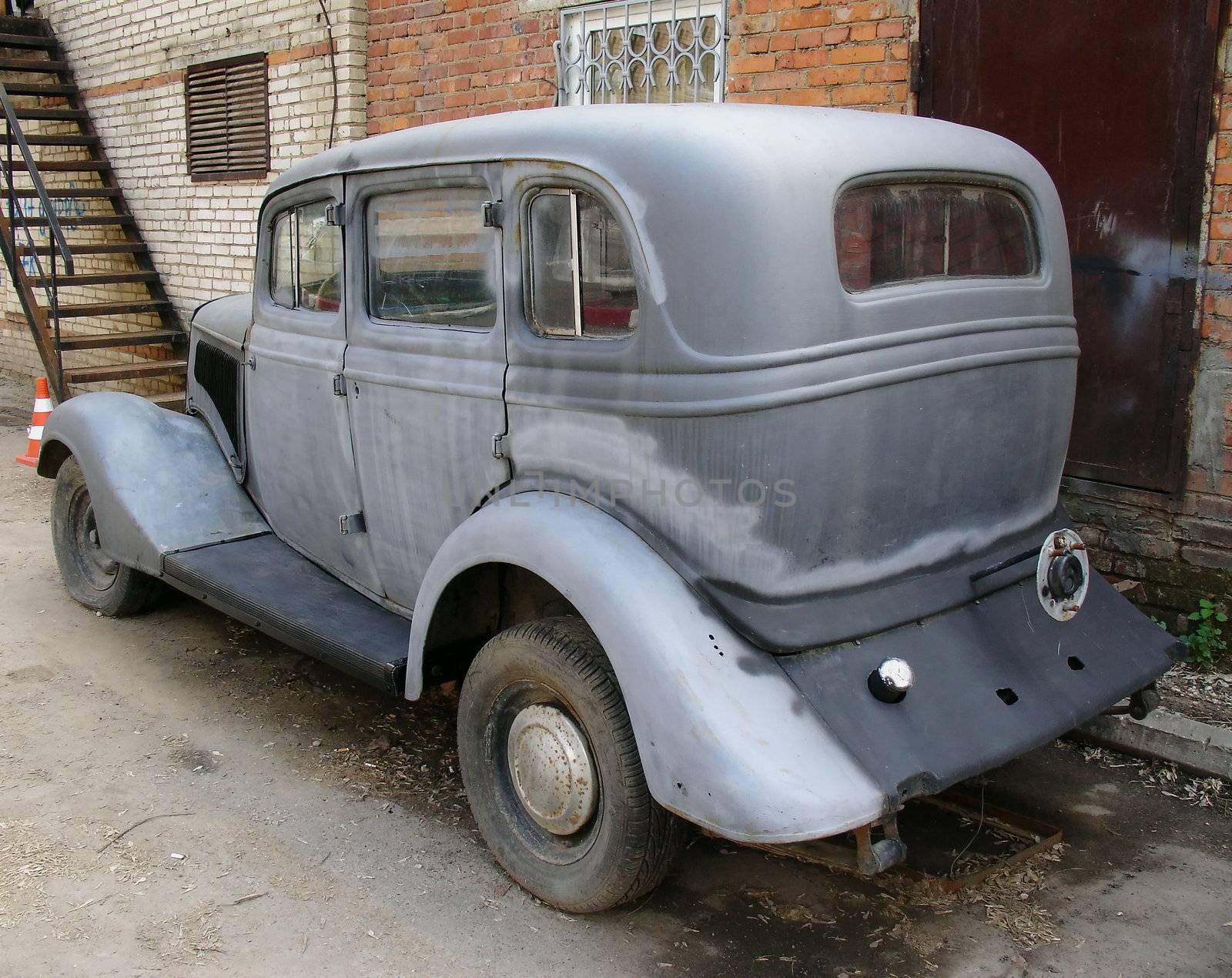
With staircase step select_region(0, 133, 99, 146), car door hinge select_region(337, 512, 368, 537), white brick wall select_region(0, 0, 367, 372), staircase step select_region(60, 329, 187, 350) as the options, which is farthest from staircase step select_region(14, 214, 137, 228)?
car door hinge select_region(337, 512, 368, 537)

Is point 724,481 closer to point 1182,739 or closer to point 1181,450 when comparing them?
point 1182,739

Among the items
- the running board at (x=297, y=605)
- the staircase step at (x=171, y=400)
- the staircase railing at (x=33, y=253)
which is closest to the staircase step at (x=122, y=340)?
the staircase railing at (x=33, y=253)

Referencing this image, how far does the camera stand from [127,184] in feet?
33.9

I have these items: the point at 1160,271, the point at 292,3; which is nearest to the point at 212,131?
the point at 292,3

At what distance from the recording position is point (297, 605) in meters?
3.86

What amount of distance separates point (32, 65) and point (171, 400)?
3.71 m

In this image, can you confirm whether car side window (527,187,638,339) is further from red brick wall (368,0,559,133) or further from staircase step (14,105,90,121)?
staircase step (14,105,90,121)

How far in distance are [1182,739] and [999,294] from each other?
69.6 inches

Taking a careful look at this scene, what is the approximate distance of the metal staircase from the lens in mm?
8922

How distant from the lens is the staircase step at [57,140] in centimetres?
973

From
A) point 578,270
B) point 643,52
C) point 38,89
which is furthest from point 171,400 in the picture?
point 578,270

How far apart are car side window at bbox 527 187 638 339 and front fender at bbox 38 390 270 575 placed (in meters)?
1.98

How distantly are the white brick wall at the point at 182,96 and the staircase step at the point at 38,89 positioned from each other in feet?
0.54

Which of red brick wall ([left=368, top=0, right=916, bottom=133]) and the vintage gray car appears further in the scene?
red brick wall ([left=368, top=0, right=916, bottom=133])
